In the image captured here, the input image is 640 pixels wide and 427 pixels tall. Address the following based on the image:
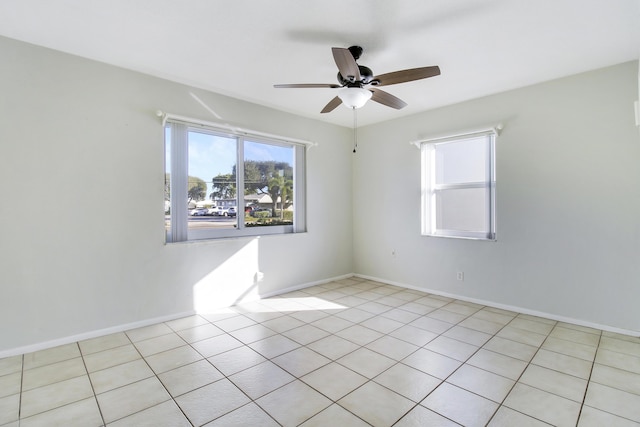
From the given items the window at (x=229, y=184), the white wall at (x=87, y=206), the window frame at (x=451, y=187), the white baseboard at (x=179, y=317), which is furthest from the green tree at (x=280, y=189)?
the window frame at (x=451, y=187)

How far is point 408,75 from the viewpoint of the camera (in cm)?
236

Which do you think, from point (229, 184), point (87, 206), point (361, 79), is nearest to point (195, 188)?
point (229, 184)

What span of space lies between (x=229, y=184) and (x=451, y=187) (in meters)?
2.95

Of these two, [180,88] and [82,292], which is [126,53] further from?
[82,292]

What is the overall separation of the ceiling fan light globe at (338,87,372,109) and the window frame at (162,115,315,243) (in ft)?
5.52

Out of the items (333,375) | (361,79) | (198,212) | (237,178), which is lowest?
(333,375)

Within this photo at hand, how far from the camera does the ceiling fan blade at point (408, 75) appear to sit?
2.27 m

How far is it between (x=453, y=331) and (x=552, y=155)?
215cm

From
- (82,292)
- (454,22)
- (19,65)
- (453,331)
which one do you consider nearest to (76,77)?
(19,65)

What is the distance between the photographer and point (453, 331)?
9.82 feet

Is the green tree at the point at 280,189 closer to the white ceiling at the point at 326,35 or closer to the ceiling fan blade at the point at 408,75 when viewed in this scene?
the white ceiling at the point at 326,35

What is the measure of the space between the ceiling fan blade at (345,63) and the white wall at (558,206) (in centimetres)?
167

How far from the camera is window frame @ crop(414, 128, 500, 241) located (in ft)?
12.3

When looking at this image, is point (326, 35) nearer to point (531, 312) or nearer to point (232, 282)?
point (232, 282)
